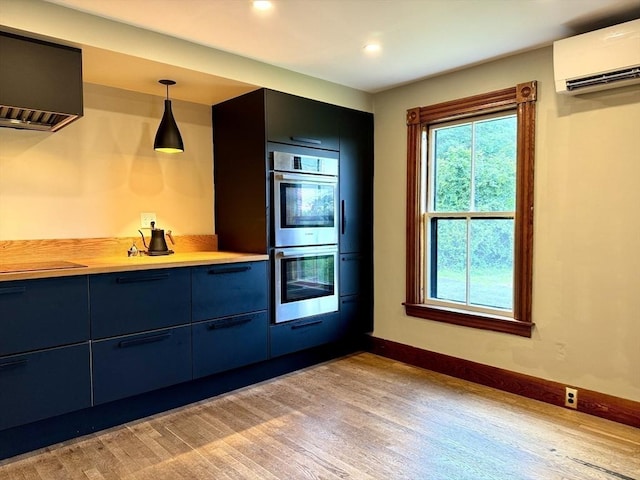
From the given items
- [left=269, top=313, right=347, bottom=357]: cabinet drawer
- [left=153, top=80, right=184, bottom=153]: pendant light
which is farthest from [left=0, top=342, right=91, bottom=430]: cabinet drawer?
[left=153, top=80, right=184, bottom=153]: pendant light

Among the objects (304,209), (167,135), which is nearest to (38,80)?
(167,135)

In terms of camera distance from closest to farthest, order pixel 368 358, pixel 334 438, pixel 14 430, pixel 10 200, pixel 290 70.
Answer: pixel 14 430, pixel 334 438, pixel 10 200, pixel 290 70, pixel 368 358

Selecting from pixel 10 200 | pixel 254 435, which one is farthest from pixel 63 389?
pixel 10 200

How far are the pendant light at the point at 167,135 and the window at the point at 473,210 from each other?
5.86 ft

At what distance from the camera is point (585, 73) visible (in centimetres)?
240

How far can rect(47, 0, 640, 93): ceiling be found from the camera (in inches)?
85.9

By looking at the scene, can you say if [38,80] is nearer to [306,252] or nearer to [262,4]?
[262,4]

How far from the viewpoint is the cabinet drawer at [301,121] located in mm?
3086

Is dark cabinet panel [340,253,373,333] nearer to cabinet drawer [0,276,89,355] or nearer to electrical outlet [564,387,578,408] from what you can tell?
electrical outlet [564,387,578,408]

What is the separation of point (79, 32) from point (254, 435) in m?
2.31

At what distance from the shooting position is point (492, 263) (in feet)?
10.2

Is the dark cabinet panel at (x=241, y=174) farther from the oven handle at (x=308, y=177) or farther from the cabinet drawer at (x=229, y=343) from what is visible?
the cabinet drawer at (x=229, y=343)

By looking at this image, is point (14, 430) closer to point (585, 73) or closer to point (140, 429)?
point (140, 429)

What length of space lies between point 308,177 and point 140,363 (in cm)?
172
